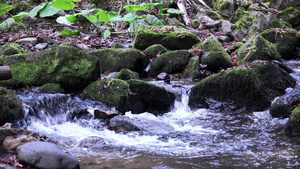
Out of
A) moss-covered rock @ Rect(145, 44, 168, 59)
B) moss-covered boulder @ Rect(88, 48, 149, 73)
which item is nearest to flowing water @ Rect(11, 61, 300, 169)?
moss-covered boulder @ Rect(88, 48, 149, 73)

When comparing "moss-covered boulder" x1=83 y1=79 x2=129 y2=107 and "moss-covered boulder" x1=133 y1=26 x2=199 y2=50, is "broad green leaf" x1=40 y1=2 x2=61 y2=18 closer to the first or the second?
"moss-covered boulder" x1=133 y1=26 x2=199 y2=50

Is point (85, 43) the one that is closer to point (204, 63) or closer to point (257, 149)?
point (204, 63)

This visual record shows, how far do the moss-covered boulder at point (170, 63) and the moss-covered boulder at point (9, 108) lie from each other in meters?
4.87

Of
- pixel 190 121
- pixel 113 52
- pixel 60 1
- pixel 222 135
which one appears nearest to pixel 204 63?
pixel 113 52

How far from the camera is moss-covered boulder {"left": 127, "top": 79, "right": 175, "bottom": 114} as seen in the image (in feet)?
23.1

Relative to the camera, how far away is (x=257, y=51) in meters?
9.05

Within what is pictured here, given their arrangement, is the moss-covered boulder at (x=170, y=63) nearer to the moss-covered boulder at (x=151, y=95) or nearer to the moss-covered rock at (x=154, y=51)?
the moss-covered rock at (x=154, y=51)

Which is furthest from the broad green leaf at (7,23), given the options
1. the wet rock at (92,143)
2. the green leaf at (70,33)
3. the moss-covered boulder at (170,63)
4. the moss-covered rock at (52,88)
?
the wet rock at (92,143)

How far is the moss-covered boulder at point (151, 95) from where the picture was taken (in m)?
7.03

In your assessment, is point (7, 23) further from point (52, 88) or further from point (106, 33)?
point (52, 88)

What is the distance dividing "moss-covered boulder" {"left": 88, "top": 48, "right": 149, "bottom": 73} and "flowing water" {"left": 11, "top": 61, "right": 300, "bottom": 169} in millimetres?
Result: 2125

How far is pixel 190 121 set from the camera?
6395 millimetres

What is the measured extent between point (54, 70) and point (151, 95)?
229 centimetres

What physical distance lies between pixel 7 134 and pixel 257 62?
226 inches
